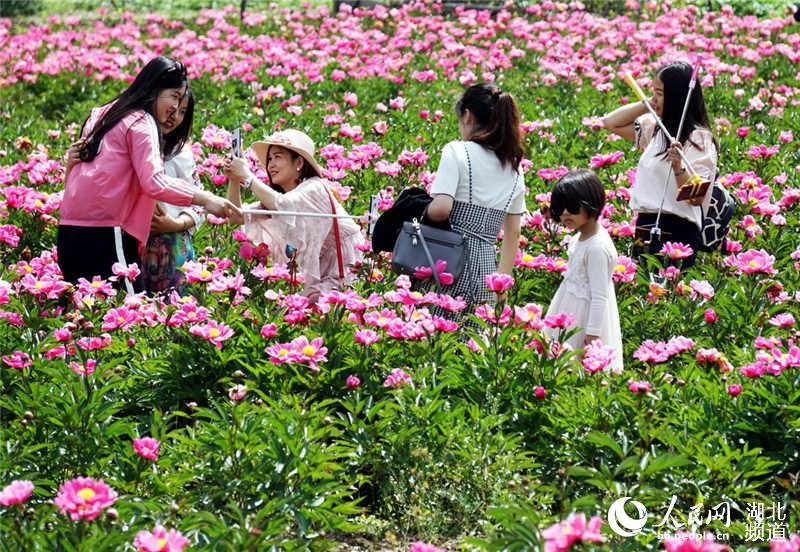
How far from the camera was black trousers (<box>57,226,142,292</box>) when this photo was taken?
195 inches

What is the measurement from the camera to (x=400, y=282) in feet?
14.5

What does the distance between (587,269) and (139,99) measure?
2123 millimetres

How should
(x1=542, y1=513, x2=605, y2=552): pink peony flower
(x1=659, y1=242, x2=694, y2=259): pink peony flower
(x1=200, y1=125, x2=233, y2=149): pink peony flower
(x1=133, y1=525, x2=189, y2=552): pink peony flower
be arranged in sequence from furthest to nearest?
(x1=200, y1=125, x2=233, y2=149): pink peony flower
(x1=659, y1=242, x2=694, y2=259): pink peony flower
(x1=133, y1=525, x2=189, y2=552): pink peony flower
(x1=542, y1=513, x2=605, y2=552): pink peony flower

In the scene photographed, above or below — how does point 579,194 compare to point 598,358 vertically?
above

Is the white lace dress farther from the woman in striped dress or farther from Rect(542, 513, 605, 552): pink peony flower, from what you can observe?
Rect(542, 513, 605, 552): pink peony flower

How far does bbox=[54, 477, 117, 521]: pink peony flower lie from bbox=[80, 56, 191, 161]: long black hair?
2.39m

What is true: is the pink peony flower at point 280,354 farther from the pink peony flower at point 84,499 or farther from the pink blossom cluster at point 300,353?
the pink peony flower at point 84,499

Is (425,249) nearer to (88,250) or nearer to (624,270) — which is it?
(624,270)

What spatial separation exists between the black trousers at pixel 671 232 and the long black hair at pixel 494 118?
126cm

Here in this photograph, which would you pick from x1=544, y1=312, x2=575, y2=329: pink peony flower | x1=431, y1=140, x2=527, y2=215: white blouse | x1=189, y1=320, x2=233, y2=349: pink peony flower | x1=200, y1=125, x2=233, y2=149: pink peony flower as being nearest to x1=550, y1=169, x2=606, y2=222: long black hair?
x1=431, y1=140, x2=527, y2=215: white blouse

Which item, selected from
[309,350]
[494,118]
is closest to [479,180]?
[494,118]

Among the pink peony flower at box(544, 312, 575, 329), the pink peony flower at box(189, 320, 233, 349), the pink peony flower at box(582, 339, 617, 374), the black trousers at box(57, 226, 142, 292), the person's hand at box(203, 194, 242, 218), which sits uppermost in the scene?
the person's hand at box(203, 194, 242, 218)

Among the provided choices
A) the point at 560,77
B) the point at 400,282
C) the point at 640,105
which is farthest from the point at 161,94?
the point at 560,77

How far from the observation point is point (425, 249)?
4637 millimetres
